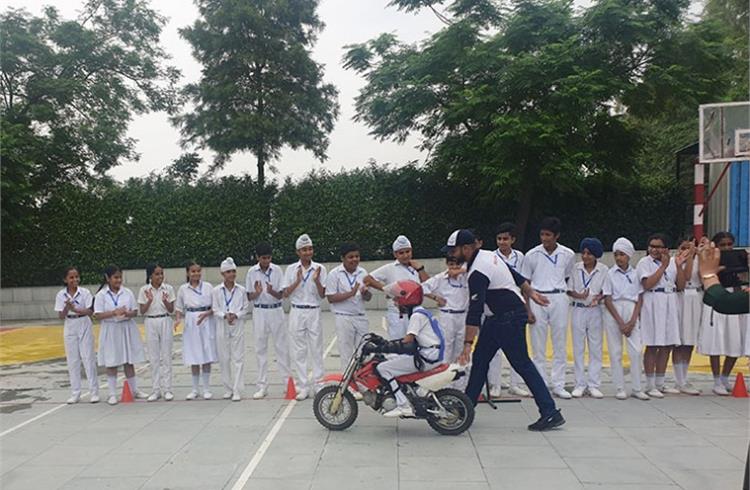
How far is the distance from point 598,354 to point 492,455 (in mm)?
2490

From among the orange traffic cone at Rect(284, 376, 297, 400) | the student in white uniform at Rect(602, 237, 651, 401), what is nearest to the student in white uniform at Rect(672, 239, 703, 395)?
the student in white uniform at Rect(602, 237, 651, 401)

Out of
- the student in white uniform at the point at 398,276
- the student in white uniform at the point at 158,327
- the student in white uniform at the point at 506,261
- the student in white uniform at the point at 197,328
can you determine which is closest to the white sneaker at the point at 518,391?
the student in white uniform at the point at 506,261

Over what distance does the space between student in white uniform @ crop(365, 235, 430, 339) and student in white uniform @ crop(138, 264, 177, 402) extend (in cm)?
252

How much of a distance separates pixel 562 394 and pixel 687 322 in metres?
1.67

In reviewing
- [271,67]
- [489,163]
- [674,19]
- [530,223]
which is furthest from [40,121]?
[674,19]

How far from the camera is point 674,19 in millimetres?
15578

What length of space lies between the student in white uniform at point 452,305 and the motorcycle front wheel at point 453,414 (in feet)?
2.98

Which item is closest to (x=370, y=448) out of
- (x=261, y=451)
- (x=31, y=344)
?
(x=261, y=451)

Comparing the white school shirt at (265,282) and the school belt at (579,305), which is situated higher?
the white school shirt at (265,282)

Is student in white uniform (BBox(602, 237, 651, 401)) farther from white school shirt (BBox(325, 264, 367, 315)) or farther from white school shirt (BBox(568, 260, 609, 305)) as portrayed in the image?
white school shirt (BBox(325, 264, 367, 315))

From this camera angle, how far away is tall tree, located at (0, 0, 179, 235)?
17.3 meters

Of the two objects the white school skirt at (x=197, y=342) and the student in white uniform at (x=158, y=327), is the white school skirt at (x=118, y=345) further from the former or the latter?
the white school skirt at (x=197, y=342)

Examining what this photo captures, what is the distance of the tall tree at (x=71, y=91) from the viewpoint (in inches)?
682

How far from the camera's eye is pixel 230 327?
723 cm
